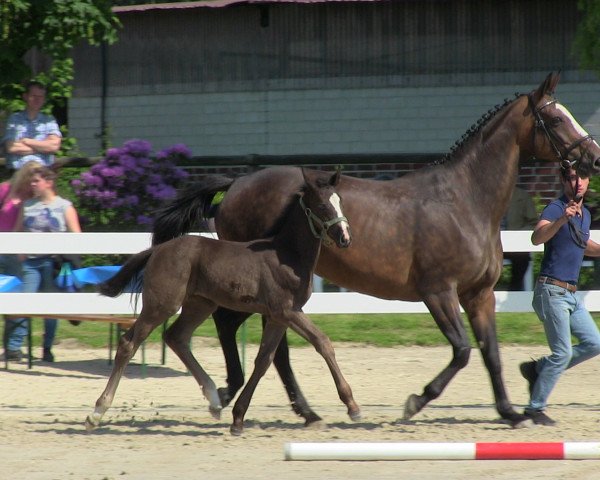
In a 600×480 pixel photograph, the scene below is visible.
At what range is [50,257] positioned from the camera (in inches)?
392

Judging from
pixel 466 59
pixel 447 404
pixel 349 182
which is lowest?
pixel 447 404


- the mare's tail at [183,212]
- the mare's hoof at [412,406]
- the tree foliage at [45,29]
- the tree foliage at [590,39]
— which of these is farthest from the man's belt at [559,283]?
the tree foliage at [45,29]

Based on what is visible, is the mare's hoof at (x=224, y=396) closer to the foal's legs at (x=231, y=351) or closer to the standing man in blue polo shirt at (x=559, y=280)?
the foal's legs at (x=231, y=351)

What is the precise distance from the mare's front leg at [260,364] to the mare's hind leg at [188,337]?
0.96 ft

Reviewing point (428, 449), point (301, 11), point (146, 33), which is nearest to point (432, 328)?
point (428, 449)

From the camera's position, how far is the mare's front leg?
24.1ft

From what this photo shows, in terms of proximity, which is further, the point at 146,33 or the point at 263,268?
the point at 146,33

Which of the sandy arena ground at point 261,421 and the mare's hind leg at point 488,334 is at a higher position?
the mare's hind leg at point 488,334

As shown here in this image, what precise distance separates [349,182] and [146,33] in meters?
10.5

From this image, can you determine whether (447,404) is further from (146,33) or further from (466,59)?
(146,33)

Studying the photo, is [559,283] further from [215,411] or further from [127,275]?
[127,275]

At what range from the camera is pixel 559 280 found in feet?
25.0

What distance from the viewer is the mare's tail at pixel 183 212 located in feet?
26.4

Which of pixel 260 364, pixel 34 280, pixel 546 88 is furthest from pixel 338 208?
pixel 34 280
